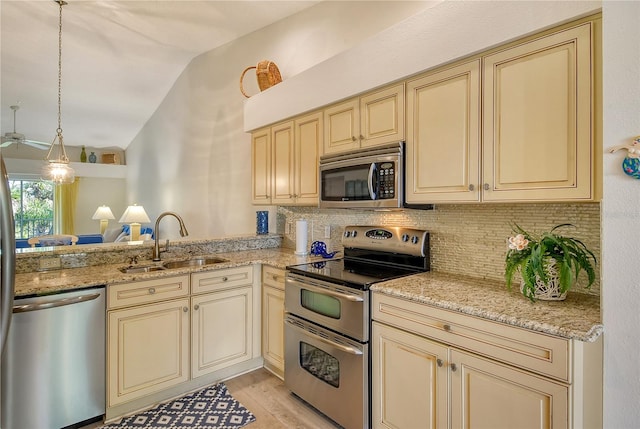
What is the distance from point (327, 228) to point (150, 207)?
480 cm

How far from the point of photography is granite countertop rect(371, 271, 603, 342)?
4.11 ft

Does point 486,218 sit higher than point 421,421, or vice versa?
point 486,218

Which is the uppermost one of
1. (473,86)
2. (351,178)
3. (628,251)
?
(473,86)

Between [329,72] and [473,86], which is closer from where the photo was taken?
[473,86]

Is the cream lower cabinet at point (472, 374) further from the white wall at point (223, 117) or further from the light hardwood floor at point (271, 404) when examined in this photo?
the white wall at point (223, 117)

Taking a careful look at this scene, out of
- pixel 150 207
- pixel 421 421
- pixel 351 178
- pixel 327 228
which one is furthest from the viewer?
pixel 150 207

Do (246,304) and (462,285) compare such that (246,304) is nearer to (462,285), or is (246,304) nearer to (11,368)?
(11,368)

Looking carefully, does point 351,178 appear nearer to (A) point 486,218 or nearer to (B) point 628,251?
(A) point 486,218

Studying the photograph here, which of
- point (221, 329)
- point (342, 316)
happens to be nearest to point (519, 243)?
point (342, 316)

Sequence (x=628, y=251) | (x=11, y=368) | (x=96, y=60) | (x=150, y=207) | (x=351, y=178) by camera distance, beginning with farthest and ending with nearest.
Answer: (x=150, y=207) → (x=96, y=60) → (x=351, y=178) → (x=11, y=368) → (x=628, y=251)

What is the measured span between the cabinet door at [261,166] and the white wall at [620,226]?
2.39 m

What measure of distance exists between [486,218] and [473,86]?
2.37 ft

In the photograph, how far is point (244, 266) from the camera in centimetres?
269

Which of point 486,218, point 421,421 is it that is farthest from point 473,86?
point 421,421
